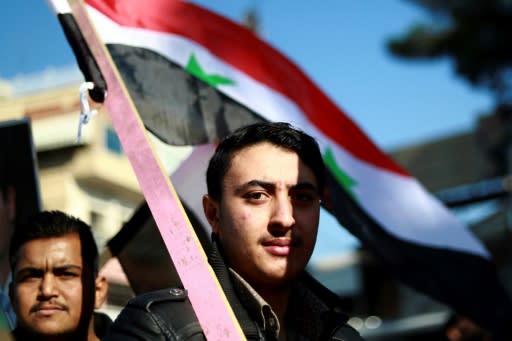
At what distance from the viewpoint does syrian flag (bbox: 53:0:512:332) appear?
381 centimetres

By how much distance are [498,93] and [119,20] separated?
18203 millimetres

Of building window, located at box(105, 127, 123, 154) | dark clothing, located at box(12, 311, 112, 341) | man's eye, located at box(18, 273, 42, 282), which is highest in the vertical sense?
building window, located at box(105, 127, 123, 154)

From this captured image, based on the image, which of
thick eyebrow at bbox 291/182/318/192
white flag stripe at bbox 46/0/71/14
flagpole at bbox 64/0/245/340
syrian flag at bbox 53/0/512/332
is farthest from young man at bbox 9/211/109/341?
thick eyebrow at bbox 291/182/318/192

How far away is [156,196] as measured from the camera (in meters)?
2.29

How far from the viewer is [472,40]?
19.6m

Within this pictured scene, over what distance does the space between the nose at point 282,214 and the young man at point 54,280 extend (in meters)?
0.99

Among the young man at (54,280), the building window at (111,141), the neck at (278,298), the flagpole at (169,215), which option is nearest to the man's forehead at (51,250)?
the young man at (54,280)

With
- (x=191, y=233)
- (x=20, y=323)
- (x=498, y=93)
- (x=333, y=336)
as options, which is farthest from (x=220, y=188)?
(x=498, y=93)

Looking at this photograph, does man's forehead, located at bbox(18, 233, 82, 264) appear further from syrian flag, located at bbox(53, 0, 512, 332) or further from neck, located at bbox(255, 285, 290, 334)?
neck, located at bbox(255, 285, 290, 334)

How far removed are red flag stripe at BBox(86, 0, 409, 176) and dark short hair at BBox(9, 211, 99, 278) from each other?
102cm

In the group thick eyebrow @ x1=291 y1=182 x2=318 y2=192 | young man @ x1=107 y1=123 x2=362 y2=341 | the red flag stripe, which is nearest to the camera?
young man @ x1=107 y1=123 x2=362 y2=341

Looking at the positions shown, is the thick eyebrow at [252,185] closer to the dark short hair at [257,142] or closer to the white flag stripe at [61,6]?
the dark short hair at [257,142]

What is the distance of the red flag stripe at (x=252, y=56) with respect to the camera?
4.04 meters

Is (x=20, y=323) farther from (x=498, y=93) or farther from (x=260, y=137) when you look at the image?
(x=498, y=93)
